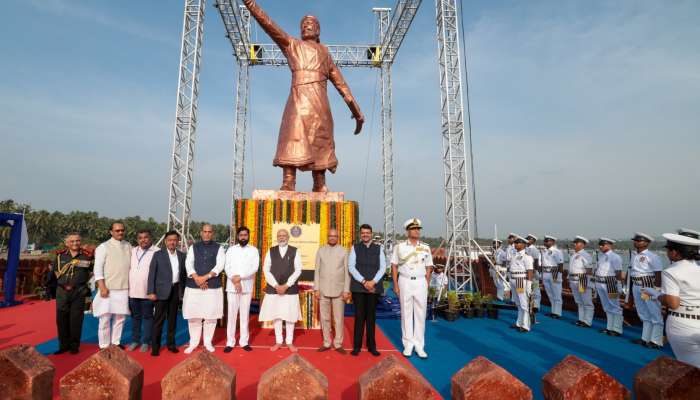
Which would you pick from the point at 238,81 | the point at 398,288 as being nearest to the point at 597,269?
the point at 398,288

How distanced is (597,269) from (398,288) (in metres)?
3.82

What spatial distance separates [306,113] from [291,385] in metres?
5.05

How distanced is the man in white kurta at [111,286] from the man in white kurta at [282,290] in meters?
1.56

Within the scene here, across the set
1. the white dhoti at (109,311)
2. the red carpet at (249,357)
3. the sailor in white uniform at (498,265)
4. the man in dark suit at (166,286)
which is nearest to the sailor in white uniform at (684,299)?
the red carpet at (249,357)

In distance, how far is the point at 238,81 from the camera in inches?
579

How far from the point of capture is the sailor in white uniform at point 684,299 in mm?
2404

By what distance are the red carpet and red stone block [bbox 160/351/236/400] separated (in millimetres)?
1793

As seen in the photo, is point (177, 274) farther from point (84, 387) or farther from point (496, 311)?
point (496, 311)

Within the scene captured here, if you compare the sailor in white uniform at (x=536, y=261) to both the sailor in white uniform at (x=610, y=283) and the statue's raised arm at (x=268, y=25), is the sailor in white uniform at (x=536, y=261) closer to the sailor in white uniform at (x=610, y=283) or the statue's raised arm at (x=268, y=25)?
the sailor in white uniform at (x=610, y=283)

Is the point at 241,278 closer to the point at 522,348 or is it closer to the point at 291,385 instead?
the point at 522,348

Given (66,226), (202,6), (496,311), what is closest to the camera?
(496,311)

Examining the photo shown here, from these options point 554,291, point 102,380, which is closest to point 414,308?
point 102,380

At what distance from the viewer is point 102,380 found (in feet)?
3.22

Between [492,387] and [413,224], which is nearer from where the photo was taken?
[492,387]
